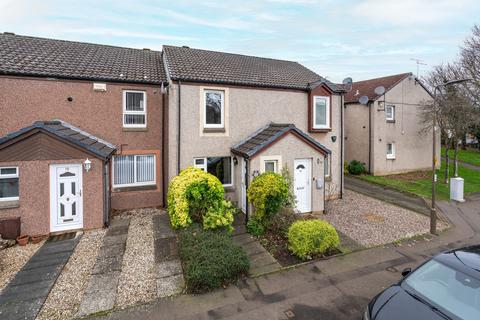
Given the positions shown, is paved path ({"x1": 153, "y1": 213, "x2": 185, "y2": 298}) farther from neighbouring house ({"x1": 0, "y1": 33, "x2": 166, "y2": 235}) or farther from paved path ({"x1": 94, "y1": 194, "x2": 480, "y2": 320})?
neighbouring house ({"x1": 0, "y1": 33, "x2": 166, "y2": 235})

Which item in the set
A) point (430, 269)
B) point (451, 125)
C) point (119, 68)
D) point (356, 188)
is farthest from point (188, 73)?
point (451, 125)

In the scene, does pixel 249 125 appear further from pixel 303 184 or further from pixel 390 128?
pixel 390 128

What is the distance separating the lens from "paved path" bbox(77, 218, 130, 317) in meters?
5.41

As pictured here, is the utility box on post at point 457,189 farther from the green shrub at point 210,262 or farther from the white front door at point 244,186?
the green shrub at point 210,262

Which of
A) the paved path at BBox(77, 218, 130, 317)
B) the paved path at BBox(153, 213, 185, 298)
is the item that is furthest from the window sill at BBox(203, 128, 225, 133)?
the paved path at BBox(77, 218, 130, 317)

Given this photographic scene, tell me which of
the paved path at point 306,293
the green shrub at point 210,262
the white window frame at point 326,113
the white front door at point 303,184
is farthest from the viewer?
the white window frame at point 326,113

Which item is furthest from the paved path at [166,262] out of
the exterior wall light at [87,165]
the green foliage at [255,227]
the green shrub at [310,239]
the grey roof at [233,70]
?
the grey roof at [233,70]

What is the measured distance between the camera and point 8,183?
28.9 feet

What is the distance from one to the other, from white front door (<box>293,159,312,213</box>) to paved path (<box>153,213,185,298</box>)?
5383 millimetres

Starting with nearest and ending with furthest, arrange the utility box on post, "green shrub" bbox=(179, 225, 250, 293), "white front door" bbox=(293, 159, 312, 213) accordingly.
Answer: "green shrub" bbox=(179, 225, 250, 293)
"white front door" bbox=(293, 159, 312, 213)
the utility box on post

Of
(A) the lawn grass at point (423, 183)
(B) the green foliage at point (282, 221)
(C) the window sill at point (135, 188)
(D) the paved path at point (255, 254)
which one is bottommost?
(D) the paved path at point (255, 254)

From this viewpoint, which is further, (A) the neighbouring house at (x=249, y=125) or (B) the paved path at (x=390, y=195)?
(B) the paved path at (x=390, y=195)

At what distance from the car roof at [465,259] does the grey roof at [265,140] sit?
21.7ft

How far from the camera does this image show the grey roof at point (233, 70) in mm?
11438
